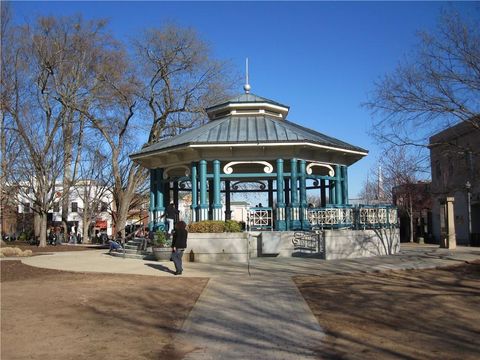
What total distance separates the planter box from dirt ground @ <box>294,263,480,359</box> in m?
6.16

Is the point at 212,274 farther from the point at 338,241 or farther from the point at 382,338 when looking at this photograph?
the point at 382,338

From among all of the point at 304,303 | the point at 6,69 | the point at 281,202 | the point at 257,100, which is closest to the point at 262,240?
the point at 281,202

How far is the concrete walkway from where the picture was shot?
7.09 metres

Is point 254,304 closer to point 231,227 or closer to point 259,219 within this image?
point 231,227

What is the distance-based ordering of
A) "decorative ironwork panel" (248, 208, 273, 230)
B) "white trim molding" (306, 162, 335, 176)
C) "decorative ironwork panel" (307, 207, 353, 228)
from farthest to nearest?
"white trim molding" (306, 162, 335, 176)
"decorative ironwork panel" (248, 208, 273, 230)
"decorative ironwork panel" (307, 207, 353, 228)

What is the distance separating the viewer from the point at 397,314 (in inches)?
354

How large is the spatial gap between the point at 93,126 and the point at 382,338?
→ 31767mm

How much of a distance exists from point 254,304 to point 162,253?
868 centimetres

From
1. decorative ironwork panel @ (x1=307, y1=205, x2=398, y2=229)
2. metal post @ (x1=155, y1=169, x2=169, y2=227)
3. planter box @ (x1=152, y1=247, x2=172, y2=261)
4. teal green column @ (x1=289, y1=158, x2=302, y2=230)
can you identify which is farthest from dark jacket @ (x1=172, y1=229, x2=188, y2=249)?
metal post @ (x1=155, y1=169, x2=169, y2=227)

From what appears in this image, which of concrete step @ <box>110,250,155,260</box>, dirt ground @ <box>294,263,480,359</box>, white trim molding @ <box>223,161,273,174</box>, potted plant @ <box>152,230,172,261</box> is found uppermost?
white trim molding @ <box>223,161,273,174</box>

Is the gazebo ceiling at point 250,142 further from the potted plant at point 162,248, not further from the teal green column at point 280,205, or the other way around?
the potted plant at point 162,248

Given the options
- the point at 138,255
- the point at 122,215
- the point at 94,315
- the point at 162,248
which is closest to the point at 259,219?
the point at 162,248

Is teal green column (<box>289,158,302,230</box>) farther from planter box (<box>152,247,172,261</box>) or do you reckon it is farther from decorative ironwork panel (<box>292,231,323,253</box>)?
planter box (<box>152,247,172,261</box>)

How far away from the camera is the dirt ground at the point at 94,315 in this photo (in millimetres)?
6992
